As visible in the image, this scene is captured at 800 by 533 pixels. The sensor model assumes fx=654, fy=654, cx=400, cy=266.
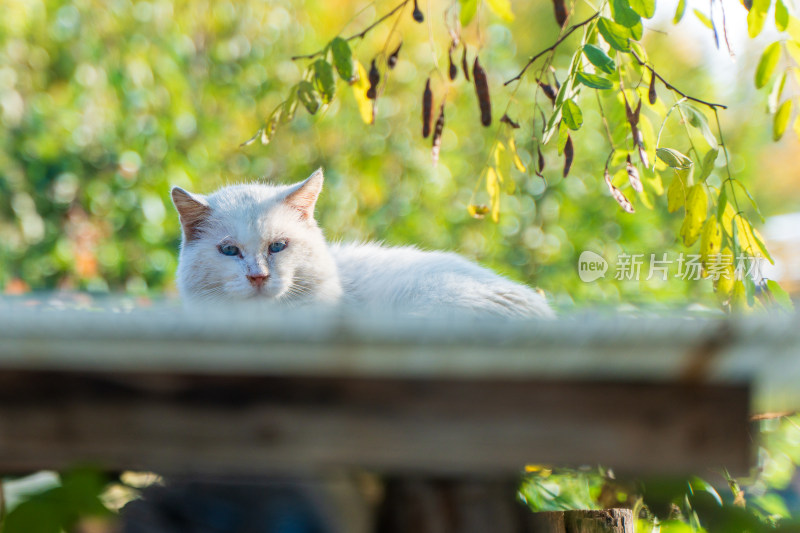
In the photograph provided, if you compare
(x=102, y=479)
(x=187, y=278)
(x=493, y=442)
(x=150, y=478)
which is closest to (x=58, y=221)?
(x=187, y=278)

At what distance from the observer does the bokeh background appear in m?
3.73

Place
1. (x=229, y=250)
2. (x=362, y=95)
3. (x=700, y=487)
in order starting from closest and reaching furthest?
(x=700, y=487) < (x=229, y=250) < (x=362, y=95)

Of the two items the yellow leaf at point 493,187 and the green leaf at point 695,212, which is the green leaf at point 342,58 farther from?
the green leaf at point 695,212

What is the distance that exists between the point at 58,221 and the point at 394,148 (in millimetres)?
2106

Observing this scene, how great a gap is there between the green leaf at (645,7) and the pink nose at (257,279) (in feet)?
3.46

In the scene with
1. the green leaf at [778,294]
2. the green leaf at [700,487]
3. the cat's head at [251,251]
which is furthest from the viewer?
the cat's head at [251,251]

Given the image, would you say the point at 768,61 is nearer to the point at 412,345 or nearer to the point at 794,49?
the point at 794,49

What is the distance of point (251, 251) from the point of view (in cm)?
175

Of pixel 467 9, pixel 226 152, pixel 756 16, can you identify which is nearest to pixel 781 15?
pixel 756 16

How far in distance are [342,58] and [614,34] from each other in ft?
2.04

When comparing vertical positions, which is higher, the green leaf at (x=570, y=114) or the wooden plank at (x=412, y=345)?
the green leaf at (x=570, y=114)

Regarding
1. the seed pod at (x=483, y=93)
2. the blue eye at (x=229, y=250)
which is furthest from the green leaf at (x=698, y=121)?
the blue eye at (x=229, y=250)

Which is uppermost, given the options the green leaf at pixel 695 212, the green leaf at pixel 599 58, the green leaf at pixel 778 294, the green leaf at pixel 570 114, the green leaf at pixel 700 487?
the green leaf at pixel 599 58

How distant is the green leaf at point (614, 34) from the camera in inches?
52.1
